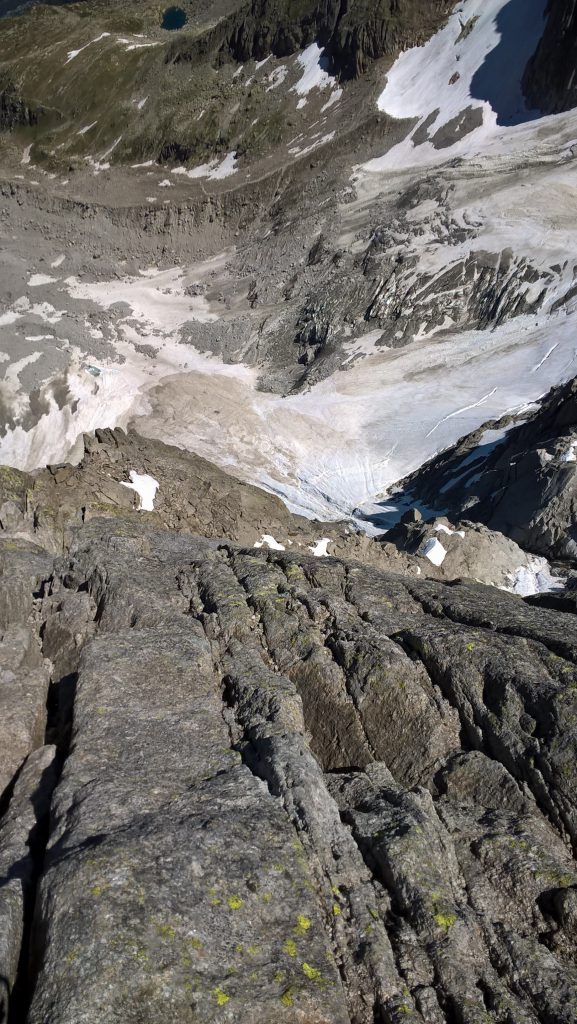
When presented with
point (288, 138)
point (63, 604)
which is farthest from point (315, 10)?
point (63, 604)

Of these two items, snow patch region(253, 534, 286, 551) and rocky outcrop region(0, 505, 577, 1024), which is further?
snow patch region(253, 534, 286, 551)

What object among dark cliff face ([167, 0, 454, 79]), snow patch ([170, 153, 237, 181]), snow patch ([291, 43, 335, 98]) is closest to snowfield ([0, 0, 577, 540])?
dark cliff face ([167, 0, 454, 79])

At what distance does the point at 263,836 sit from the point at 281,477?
4210 centimetres

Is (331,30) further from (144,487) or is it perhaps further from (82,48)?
(144,487)

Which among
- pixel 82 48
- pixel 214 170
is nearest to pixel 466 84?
pixel 214 170

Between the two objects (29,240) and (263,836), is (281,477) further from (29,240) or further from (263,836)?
(29,240)

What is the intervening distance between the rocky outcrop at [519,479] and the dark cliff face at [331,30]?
222 feet

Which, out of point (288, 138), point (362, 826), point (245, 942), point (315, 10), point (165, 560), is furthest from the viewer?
point (315, 10)

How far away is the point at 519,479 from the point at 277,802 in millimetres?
31614

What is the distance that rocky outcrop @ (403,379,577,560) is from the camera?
34.2 metres

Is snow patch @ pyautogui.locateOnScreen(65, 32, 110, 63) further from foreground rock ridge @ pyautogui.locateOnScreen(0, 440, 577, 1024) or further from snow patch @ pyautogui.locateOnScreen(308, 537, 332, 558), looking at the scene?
foreground rock ridge @ pyautogui.locateOnScreen(0, 440, 577, 1024)

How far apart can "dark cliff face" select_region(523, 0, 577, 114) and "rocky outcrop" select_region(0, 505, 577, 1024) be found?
85.1 m

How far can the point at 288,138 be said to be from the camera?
9256 cm

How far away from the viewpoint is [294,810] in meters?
8.74
